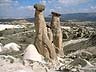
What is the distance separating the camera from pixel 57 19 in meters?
23.2

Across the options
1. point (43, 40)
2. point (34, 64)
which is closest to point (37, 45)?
point (43, 40)

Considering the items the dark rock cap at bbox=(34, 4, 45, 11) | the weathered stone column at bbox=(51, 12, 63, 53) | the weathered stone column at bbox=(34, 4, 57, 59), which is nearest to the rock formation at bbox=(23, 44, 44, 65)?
the weathered stone column at bbox=(34, 4, 57, 59)

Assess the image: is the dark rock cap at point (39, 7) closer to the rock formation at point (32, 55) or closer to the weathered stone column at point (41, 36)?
the weathered stone column at point (41, 36)

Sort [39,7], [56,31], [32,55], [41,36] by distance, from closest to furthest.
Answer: [32,55] < [39,7] < [41,36] < [56,31]

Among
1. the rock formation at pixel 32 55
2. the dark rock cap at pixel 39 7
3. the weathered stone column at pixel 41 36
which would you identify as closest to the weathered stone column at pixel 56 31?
the weathered stone column at pixel 41 36

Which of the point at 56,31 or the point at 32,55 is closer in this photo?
the point at 32,55

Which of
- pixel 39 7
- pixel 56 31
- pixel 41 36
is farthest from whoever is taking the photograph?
pixel 56 31

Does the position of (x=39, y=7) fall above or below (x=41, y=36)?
above

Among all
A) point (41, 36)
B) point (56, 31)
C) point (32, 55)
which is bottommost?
point (56, 31)

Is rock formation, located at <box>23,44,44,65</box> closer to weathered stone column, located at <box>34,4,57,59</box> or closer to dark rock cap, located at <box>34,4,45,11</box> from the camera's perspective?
weathered stone column, located at <box>34,4,57,59</box>

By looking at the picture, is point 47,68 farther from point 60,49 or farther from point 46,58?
point 60,49

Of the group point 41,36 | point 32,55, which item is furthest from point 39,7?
point 32,55

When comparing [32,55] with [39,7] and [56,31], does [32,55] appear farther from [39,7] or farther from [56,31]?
[56,31]

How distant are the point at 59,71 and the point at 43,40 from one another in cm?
419
